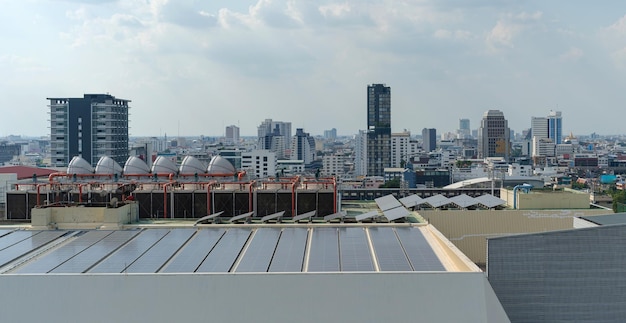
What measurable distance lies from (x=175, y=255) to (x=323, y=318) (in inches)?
183

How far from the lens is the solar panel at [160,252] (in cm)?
1520

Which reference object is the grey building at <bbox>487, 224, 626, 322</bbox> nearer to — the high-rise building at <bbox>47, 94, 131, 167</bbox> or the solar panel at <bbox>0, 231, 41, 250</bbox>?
the solar panel at <bbox>0, 231, 41, 250</bbox>

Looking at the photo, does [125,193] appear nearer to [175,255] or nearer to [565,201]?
[175,255]

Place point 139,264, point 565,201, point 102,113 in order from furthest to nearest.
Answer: point 102,113 → point 565,201 → point 139,264

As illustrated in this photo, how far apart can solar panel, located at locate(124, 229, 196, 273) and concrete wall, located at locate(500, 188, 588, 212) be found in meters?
15.6

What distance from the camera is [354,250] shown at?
16.8 metres

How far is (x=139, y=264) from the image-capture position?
15.6 meters

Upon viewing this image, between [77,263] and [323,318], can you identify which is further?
[77,263]

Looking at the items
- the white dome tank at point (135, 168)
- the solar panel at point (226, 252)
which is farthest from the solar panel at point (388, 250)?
the white dome tank at point (135, 168)

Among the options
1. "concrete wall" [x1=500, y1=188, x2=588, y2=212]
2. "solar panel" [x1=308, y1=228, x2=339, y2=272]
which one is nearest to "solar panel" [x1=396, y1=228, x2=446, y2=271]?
"solar panel" [x1=308, y1=228, x2=339, y2=272]

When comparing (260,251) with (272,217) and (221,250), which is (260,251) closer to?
(221,250)

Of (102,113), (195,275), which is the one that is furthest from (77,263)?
(102,113)

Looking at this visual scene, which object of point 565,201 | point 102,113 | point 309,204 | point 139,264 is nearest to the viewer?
point 139,264

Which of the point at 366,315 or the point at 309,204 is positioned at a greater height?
the point at 309,204
